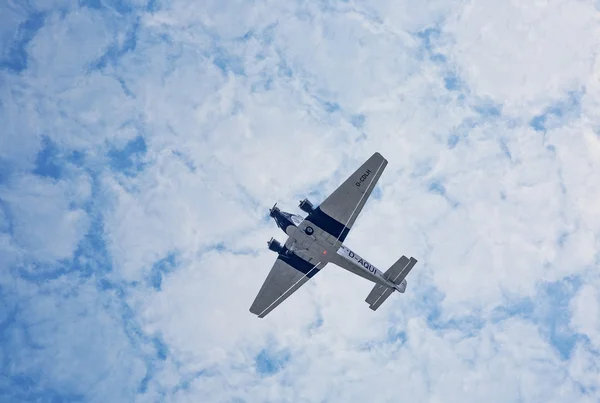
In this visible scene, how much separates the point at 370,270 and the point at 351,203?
27.8 ft

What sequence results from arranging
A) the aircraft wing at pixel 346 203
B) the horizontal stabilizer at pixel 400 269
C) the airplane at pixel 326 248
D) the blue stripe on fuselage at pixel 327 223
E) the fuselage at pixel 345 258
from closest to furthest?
the aircraft wing at pixel 346 203, the airplane at pixel 326 248, the blue stripe on fuselage at pixel 327 223, the fuselage at pixel 345 258, the horizontal stabilizer at pixel 400 269

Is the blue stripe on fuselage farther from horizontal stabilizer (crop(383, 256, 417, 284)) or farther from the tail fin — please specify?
the tail fin

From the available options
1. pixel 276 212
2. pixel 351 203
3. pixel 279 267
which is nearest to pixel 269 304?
pixel 279 267

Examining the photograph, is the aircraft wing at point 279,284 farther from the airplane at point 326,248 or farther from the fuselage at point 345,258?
the fuselage at point 345,258

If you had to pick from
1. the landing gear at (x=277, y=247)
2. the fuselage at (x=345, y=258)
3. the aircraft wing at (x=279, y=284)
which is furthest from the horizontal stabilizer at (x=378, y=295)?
the landing gear at (x=277, y=247)

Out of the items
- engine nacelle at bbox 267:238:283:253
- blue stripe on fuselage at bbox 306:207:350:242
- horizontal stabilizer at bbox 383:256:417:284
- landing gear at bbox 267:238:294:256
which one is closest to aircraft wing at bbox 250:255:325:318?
landing gear at bbox 267:238:294:256

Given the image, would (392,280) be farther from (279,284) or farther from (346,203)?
(279,284)

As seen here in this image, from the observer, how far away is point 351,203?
53812mm

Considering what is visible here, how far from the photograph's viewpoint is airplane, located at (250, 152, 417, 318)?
53438mm

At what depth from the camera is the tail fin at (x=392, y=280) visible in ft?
187

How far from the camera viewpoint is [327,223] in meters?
54.5

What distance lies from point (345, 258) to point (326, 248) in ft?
8.25

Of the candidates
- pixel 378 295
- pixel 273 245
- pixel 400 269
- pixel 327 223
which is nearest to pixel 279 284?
pixel 273 245

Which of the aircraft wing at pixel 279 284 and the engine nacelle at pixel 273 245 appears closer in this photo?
the engine nacelle at pixel 273 245
